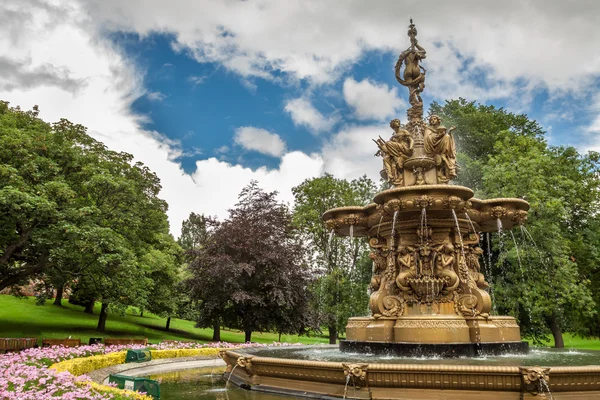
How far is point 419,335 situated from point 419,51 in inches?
348

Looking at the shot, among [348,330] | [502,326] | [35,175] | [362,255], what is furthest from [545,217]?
[35,175]

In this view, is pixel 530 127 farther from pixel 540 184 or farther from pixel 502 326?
pixel 502 326

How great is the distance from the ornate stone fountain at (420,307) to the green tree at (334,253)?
57.3 ft

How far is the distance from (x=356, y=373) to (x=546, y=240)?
62.0 ft

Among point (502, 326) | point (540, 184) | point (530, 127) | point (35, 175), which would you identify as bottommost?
point (502, 326)

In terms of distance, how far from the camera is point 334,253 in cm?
3334

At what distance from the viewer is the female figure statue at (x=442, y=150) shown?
12109 millimetres

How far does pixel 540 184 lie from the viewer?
23.0 meters

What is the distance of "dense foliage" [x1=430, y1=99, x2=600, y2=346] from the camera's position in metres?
21.6

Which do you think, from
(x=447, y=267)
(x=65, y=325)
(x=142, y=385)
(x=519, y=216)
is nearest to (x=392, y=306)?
(x=447, y=267)

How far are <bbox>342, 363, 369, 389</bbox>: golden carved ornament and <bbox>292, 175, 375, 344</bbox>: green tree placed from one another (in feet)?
73.4

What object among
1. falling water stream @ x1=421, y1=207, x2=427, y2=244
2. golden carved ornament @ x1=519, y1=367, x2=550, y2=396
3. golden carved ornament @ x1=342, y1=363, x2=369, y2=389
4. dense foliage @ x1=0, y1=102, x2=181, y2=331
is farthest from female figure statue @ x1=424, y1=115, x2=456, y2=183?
dense foliage @ x1=0, y1=102, x2=181, y2=331

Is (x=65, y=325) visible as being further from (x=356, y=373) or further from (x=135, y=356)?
(x=356, y=373)

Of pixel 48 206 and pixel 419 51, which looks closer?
pixel 419 51
